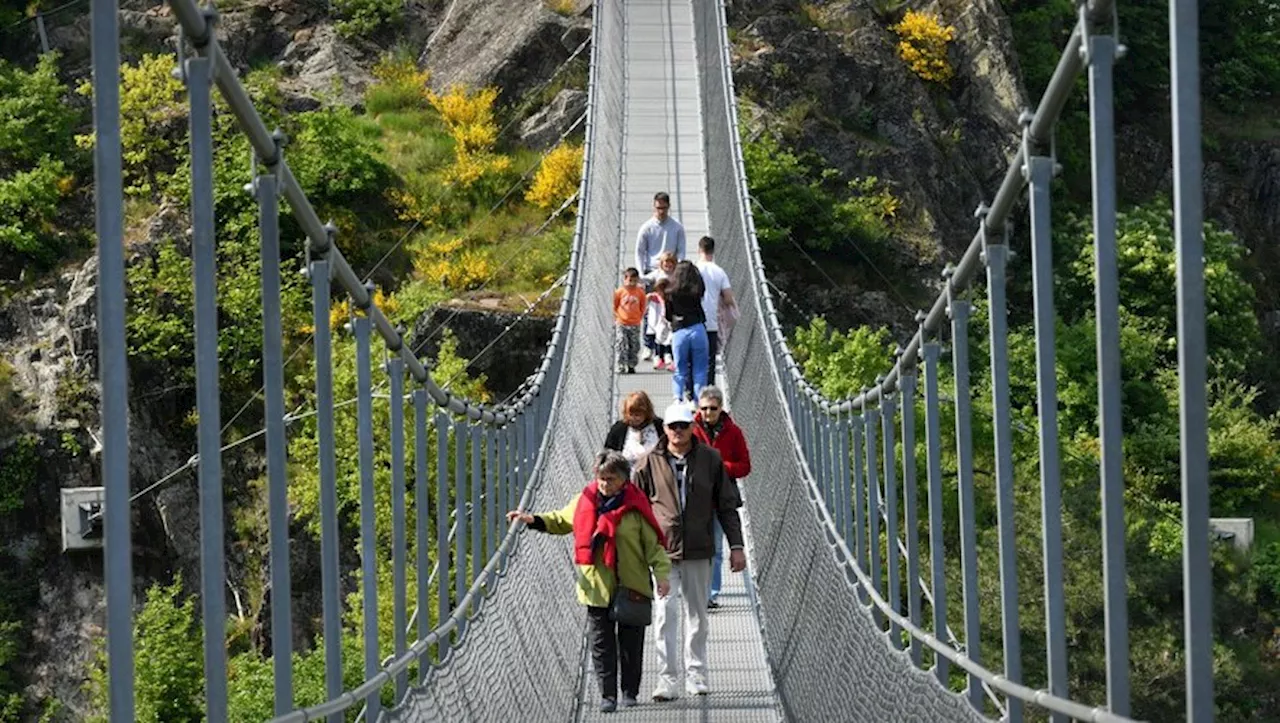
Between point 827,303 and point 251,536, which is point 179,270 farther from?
point 827,303

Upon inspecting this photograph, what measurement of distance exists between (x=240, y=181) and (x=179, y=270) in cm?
113

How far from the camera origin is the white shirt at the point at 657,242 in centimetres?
1388

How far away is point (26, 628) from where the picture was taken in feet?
86.8

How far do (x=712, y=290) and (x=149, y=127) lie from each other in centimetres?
1862

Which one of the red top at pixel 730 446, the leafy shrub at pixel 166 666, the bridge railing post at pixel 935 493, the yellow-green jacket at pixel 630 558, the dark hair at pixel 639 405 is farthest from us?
the leafy shrub at pixel 166 666

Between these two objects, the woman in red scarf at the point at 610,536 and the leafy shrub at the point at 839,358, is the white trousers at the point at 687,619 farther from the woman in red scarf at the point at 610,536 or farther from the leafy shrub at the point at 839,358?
the leafy shrub at the point at 839,358

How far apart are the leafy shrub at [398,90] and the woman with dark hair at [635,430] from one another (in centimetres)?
2416

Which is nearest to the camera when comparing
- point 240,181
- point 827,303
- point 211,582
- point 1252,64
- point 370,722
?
point 211,582

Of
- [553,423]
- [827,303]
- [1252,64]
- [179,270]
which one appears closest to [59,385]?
[179,270]

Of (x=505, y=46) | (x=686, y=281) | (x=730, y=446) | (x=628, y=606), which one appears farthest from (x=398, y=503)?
(x=505, y=46)

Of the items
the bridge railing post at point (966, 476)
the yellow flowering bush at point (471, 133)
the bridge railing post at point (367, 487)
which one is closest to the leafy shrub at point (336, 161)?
the yellow flowering bush at point (471, 133)

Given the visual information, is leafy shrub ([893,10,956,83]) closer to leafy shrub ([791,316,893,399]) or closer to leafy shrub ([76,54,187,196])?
leafy shrub ([791,316,893,399])

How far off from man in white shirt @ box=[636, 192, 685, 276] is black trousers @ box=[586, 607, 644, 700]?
5379mm

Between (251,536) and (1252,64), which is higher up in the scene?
(1252,64)
